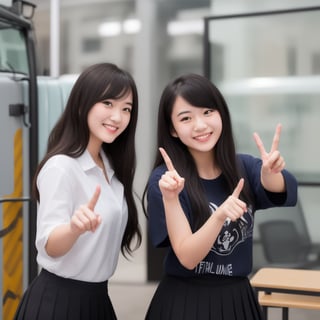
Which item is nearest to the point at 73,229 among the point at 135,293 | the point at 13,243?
the point at 13,243

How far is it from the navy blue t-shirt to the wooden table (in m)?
1.18

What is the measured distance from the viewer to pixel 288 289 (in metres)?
2.62

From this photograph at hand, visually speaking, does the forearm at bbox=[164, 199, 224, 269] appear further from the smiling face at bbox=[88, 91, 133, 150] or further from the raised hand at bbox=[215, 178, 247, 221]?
the smiling face at bbox=[88, 91, 133, 150]

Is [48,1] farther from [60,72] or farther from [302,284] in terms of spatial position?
[302,284]

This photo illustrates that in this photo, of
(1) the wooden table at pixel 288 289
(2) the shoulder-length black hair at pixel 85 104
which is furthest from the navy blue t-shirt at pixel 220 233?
(1) the wooden table at pixel 288 289

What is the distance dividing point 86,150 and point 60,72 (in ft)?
12.0

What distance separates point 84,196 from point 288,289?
1512 millimetres

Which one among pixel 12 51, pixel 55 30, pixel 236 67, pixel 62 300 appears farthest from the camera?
pixel 55 30

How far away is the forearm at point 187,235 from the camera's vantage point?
Result: 53.3 inches

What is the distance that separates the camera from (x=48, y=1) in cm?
505

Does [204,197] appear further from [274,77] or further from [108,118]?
[274,77]

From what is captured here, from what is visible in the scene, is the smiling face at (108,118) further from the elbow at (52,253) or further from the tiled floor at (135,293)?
the tiled floor at (135,293)

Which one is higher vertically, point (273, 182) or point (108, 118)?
point (108, 118)

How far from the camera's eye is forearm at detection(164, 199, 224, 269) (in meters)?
1.35
